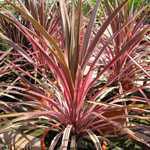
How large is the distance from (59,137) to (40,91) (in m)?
0.24

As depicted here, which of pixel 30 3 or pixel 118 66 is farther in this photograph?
pixel 30 3

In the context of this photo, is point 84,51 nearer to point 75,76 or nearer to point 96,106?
point 75,76

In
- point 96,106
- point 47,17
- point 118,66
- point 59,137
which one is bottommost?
point 59,137

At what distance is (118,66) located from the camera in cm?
208

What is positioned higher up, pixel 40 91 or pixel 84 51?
pixel 84 51

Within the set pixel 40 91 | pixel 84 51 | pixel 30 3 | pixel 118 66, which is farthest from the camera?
pixel 30 3

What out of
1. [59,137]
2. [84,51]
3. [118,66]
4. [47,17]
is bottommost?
[59,137]

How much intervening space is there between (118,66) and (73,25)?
2.36ft

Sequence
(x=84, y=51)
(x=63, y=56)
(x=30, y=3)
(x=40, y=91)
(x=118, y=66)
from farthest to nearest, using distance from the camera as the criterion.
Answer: (x=30, y=3) → (x=118, y=66) → (x=40, y=91) → (x=84, y=51) → (x=63, y=56)

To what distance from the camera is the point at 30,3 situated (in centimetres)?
240

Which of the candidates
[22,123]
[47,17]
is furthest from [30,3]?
[22,123]

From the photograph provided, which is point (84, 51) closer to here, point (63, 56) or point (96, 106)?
point (63, 56)

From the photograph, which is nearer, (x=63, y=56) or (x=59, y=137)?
(x=63, y=56)

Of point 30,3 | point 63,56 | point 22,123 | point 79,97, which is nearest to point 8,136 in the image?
point 22,123
